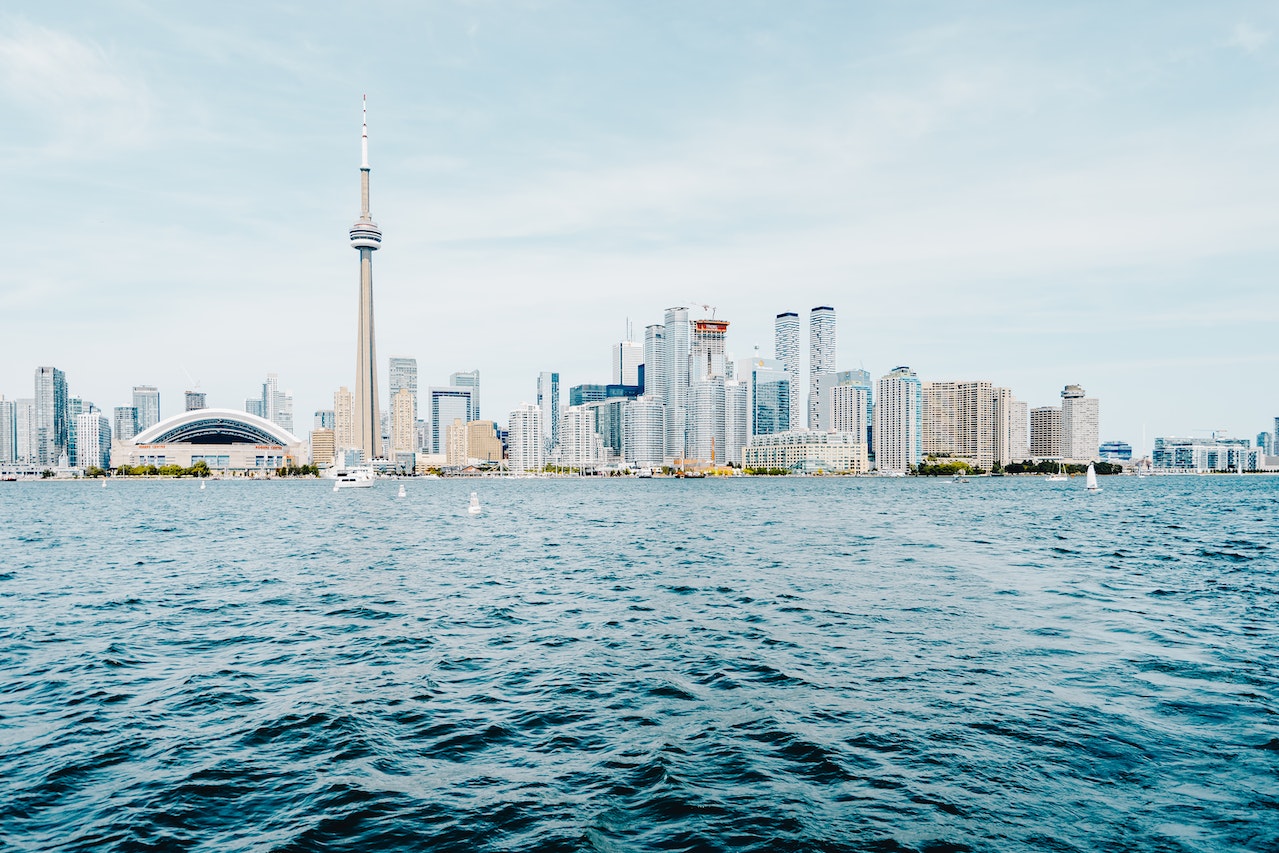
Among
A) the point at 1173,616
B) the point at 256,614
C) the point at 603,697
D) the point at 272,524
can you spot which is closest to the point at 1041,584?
the point at 1173,616

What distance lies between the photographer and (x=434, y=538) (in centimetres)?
7438

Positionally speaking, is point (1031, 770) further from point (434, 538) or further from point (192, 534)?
point (192, 534)

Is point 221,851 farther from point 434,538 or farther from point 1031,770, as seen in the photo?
point 434,538

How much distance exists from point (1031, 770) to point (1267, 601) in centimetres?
2968

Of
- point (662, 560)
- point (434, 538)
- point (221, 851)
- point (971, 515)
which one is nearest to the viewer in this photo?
point (221, 851)

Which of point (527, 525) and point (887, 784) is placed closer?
point (887, 784)

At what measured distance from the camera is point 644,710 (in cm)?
2081

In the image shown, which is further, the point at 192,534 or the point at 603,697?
the point at 192,534

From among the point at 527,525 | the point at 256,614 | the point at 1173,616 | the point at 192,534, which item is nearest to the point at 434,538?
the point at 527,525

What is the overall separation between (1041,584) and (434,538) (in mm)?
53801

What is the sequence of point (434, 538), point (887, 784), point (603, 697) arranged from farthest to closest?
point (434, 538) < point (603, 697) < point (887, 784)

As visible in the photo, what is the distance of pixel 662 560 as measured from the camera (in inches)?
2163

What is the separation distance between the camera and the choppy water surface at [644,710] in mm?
14242

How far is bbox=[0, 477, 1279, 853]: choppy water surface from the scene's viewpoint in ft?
46.7
